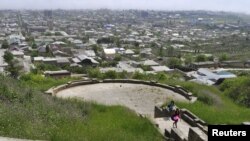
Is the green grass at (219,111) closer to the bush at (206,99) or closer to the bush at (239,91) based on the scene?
the bush at (206,99)

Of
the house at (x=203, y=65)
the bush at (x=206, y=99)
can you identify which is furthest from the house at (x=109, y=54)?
the bush at (x=206, y=99)

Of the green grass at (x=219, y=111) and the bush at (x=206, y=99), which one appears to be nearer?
the green grass at (x=219, y=111)

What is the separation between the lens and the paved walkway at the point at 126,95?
44.4 feet

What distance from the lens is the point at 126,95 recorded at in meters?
14.5

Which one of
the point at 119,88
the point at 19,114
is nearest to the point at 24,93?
the point at 19,114

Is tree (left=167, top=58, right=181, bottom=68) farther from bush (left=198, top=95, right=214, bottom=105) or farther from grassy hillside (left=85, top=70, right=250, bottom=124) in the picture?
bush (left=198, top=95, right=214, bottom=105)

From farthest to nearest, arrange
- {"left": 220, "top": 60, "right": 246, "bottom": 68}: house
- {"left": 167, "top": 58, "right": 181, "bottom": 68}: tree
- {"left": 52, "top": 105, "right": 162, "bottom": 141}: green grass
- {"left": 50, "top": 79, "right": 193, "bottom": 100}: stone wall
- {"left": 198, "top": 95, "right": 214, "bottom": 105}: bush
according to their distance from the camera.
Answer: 1. {"left": 220, "top": 60, "right": 246, "bottom": 68}: house
2. {"left": 167, "top": 58, "right": 181, "bottom": 68}: tree
3. {"left": 50, "top": 79, "right": 193, "bottom": 100}: stone wall
4. {"left": 198, "top": 95, "right": 214, "bottom": 105}: bush
5. {"left": 52, "top": 105, "right": 162, "bottom": 141}: green grass

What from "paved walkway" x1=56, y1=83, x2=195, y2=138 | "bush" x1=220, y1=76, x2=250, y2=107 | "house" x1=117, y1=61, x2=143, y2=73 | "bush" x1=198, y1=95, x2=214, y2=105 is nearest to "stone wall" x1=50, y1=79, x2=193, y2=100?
"paved walkway" x1=56, y1=83, x2=195, y2=138

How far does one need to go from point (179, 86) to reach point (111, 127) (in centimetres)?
617

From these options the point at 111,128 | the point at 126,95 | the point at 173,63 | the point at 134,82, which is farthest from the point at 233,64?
the point at 111,128

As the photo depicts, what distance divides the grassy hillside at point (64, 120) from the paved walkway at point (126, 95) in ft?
4.94

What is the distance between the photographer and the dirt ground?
13539 millimetres

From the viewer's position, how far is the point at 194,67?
163 feet

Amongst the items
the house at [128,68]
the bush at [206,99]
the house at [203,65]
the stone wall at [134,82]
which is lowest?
the house at [203,65]
